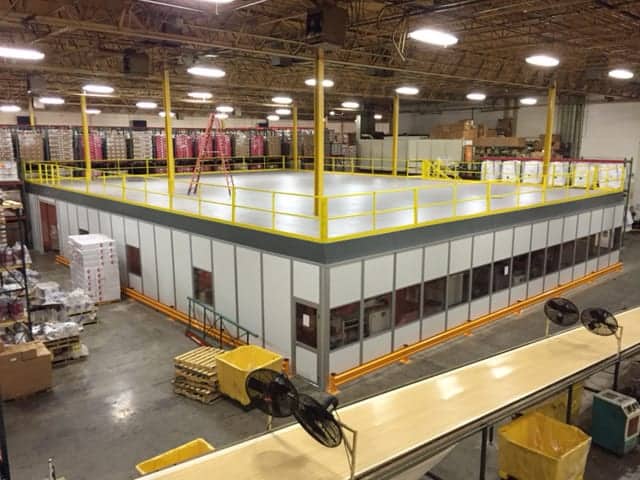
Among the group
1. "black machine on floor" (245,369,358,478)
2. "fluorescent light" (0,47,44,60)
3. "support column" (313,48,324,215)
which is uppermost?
"fluorescent light" (0,47,44,60)

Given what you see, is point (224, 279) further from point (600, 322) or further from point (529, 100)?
point (529, 100)

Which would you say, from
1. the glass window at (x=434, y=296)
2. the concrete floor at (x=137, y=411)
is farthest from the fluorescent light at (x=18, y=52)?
the glass window at (x=434, y=296)

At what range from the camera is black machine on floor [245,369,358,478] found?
408cm

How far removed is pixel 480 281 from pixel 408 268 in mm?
3408

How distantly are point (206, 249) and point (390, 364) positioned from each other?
540 centimetres

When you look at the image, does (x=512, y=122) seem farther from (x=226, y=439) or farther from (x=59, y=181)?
(x=226, y=439)

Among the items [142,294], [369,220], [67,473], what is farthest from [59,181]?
[67,473]

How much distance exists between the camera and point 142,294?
1612 centimetres

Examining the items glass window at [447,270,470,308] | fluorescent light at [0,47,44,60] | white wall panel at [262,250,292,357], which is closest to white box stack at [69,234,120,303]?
fluorescent light at [0,47,44,60]

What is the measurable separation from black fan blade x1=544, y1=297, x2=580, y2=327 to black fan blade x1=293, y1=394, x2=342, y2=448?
5.30 m

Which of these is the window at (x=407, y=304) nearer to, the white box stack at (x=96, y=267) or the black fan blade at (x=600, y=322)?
the black fan blade at (x=600, y=322)

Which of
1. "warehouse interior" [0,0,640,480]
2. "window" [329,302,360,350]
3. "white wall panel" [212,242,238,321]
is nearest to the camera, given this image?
"warehouse interior" [0,0,640,480]

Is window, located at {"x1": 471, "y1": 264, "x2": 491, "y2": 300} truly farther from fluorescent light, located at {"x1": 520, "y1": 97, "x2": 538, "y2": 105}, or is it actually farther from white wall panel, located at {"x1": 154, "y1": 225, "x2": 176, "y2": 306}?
fluorescent light, located at {"x1": 520, "y1": 97, "x2": 538, "y2": 105}

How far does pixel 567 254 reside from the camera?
58.5 ft
